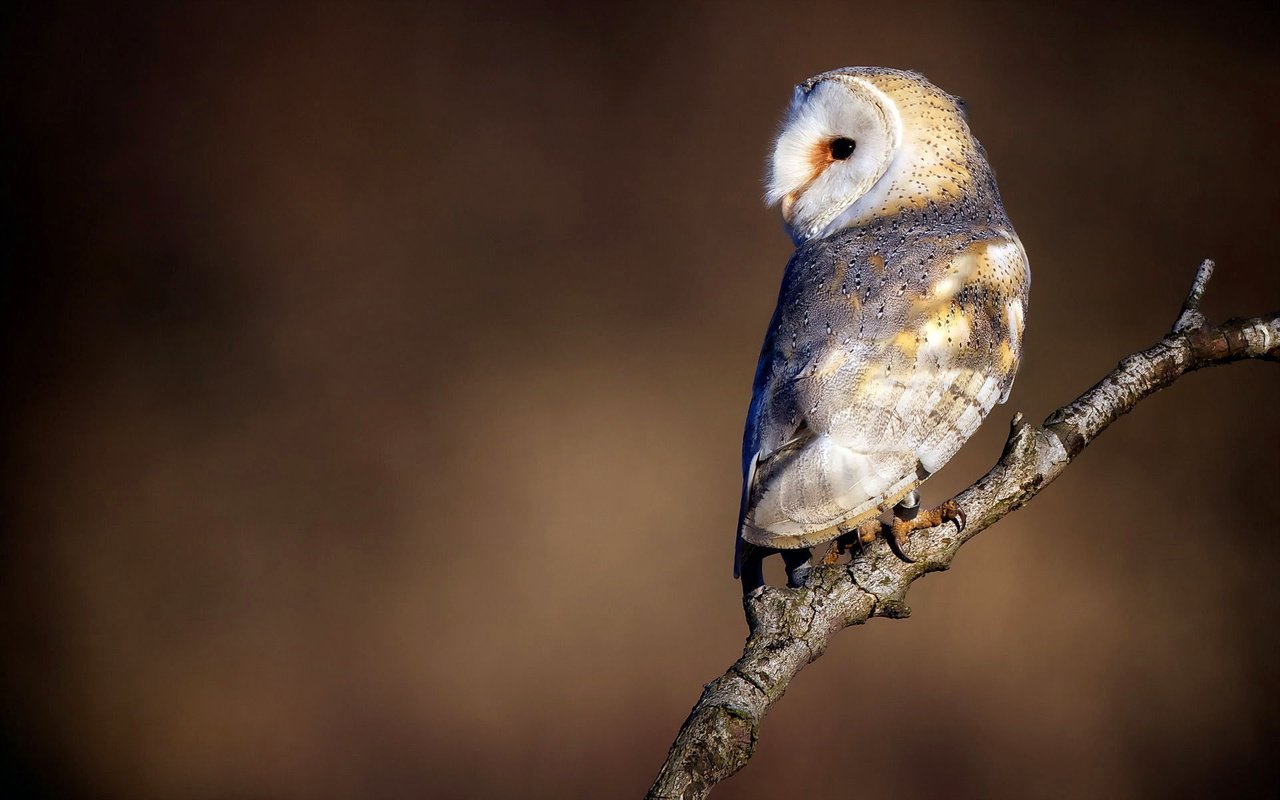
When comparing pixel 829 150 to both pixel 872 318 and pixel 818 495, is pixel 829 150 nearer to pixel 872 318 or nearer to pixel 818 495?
pixel 872 318

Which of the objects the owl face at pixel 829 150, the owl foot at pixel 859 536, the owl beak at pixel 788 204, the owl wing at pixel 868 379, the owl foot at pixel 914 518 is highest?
the owl face at pixel 829 150

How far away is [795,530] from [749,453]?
120 millimetres

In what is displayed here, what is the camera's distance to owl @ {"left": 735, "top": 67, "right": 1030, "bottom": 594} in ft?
3.45

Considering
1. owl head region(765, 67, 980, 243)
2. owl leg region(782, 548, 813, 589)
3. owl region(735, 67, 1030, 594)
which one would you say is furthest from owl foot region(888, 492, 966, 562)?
owl head region(765, 67, 980, 243)

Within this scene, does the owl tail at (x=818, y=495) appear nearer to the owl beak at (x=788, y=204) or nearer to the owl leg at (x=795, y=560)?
the owl leg at (x=795, y=560)

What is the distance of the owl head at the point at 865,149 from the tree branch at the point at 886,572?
319 mm

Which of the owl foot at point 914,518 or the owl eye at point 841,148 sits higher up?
the owl eye at point 841,148

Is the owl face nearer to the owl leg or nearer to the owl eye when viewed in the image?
the owl eye

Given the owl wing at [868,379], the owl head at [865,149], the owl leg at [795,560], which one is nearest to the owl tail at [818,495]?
the owl wing at [868,379]

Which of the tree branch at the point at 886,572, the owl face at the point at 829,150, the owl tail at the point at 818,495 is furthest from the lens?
the owl face at the point at 829,150

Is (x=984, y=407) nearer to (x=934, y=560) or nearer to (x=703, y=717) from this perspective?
(x=934, y=560)

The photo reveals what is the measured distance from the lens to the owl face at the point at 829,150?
1.25 meters

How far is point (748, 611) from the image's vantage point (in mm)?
1007

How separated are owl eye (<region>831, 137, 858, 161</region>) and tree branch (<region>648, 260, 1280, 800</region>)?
40 cm
